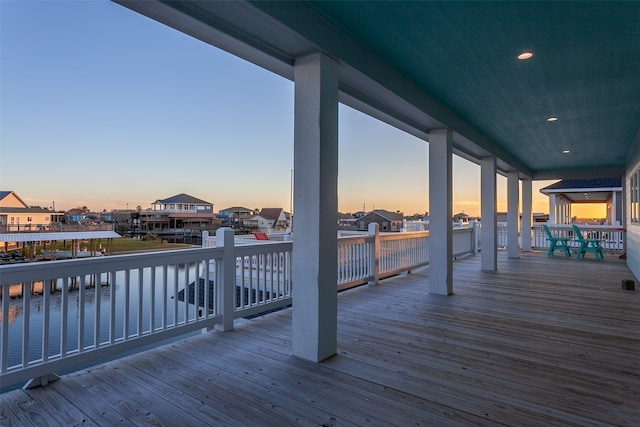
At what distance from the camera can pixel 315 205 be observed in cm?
284

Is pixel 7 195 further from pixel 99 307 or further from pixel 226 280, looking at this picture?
pixel 226 280

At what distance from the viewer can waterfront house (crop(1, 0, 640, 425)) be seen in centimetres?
219

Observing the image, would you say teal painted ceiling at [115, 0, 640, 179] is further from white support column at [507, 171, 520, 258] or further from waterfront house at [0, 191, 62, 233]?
white support column at [507, 171, 520, 258]

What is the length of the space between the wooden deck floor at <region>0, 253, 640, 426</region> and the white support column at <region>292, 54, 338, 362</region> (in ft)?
0.83

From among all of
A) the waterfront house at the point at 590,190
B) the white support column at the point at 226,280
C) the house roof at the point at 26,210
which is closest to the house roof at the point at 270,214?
the white support column at the point at 226,280

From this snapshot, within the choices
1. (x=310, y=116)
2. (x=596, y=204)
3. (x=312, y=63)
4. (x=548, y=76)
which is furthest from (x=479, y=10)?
(x=596, y=204)

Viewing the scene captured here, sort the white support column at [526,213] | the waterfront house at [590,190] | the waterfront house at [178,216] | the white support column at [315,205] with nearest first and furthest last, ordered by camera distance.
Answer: the white support column at [315,205], the waterfront house at [178,216], the white support column at [526,213], the waterfront house at [590,190]

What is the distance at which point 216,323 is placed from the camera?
11.5ft

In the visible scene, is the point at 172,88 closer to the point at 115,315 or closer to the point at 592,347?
the point at 115,315

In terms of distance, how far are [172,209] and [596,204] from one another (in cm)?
2831

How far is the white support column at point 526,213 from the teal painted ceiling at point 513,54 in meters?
6.08

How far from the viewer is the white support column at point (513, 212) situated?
9.92 meters

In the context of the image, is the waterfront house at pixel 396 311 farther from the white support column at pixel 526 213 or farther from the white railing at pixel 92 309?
the white support column at pixel 526 213

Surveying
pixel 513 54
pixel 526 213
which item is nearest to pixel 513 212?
pixel 526 213
